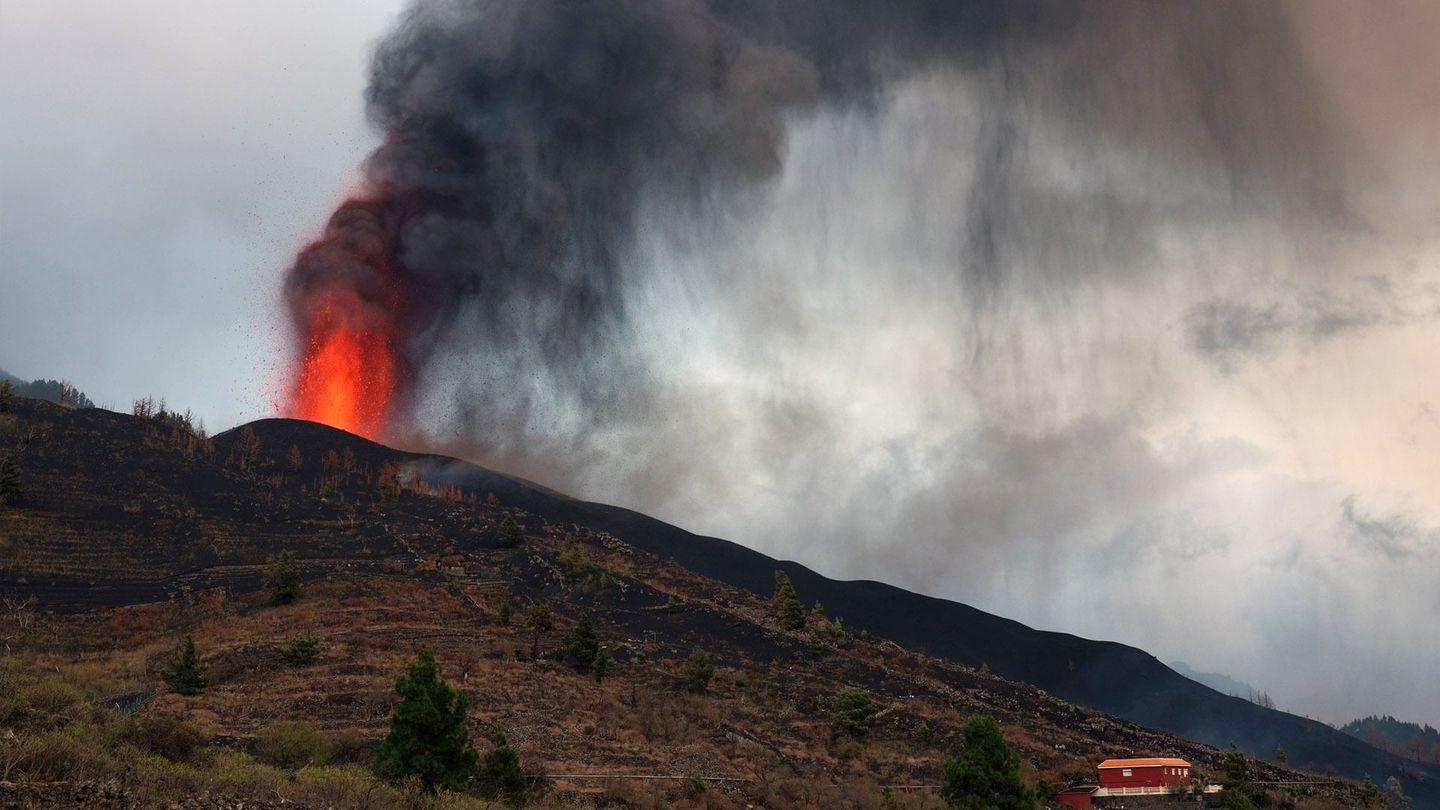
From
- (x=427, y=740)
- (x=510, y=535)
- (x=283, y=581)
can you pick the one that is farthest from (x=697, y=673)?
(x=510, y=535)

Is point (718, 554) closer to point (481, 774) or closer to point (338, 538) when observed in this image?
point (338, 538)

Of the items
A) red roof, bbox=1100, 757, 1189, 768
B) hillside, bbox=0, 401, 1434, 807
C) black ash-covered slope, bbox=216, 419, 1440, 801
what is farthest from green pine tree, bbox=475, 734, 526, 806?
black ash-covered slope, bbox=216, 419, 1440, 801

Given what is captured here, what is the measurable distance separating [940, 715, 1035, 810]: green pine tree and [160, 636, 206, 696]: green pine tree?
1420 inches

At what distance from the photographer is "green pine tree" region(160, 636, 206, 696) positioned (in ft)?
162

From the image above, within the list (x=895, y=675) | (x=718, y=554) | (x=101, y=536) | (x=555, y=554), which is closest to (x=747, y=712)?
(x=895, y=675)

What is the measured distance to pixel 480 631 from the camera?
69.8 m

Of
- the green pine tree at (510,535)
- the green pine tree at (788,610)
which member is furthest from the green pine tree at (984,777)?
the green pine tree at (510,535)

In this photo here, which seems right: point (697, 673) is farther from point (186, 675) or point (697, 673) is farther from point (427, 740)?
point (427, 740)

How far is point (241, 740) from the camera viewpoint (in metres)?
40.1

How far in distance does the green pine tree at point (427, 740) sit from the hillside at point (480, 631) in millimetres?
5621

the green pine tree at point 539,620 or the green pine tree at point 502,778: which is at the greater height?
the green pine tree at point 539,620

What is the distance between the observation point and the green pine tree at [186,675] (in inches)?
1948

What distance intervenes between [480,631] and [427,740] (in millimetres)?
37790

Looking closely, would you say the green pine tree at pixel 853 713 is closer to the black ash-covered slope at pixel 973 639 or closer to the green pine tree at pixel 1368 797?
the green pine tree at pixel 1368 797
